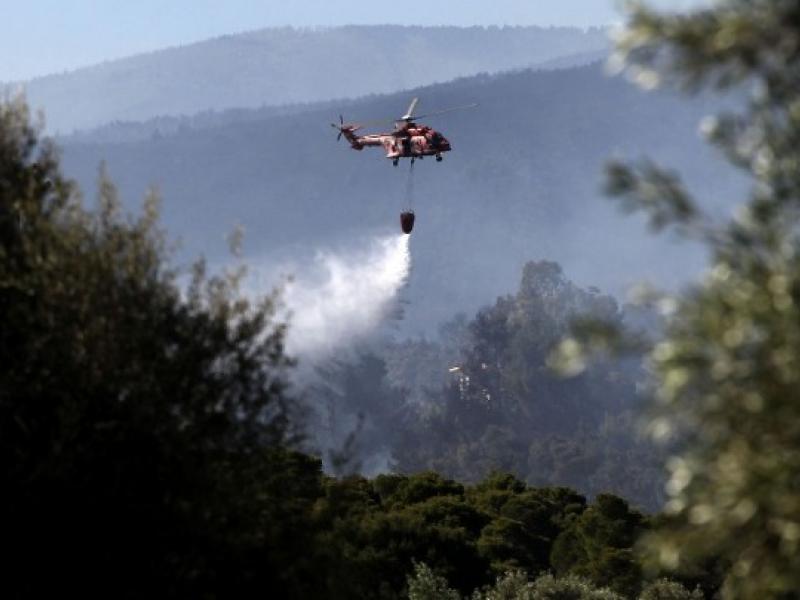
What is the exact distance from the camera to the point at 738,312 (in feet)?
44.5

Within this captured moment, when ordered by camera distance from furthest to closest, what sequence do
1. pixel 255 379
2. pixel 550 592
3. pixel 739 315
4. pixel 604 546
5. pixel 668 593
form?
1. pixel 604 546
2. pixel 668 593
3. pixel 550 592
4. pixel 255 379
5. pixel 739 315

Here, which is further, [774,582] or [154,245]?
[154,245]

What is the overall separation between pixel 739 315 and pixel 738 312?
0.11 ft

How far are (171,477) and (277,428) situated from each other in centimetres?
205

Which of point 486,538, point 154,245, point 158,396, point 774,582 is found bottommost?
point 774,582

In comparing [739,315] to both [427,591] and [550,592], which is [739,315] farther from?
[550,592]

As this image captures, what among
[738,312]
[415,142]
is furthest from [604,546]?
[738,312]

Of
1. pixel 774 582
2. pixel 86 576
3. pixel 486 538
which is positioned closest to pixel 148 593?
pixel 86 576

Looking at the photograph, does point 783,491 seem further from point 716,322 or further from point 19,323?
point 19,323

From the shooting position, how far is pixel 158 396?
21.2 metres

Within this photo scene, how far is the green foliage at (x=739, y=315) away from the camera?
43.8 ft

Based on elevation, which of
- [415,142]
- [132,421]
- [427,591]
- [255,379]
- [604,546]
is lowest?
[132,421]

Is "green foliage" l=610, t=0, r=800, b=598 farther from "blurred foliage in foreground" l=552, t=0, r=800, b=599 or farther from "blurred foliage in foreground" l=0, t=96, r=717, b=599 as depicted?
"blurred foliage in foreground" l=0, t=96, r=717, b=599

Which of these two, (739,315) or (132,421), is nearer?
(739,315)
